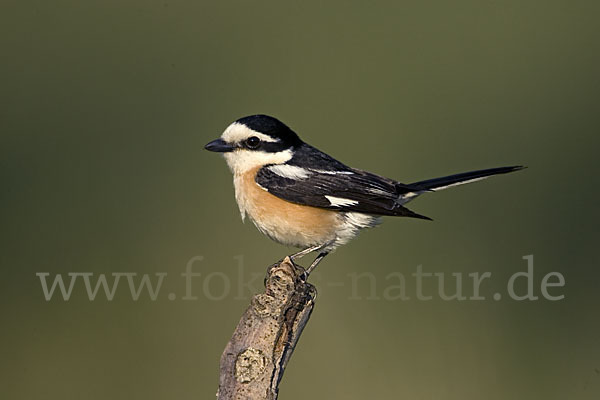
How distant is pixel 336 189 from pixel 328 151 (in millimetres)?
2309

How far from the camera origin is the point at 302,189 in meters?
4.55

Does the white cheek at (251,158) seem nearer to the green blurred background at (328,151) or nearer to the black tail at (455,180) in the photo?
the black tail at (455,180)

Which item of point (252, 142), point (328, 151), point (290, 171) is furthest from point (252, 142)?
point (328, 151)

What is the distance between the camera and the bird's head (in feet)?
15.5

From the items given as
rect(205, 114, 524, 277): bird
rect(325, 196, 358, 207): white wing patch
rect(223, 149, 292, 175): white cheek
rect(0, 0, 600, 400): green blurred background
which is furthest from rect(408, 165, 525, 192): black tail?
rect(0, 0, 600, 400): green blurred background

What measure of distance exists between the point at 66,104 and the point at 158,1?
1392mm

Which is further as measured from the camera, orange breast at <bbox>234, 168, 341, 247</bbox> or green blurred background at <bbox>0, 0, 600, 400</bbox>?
green blurred background at <bbox>0, 0, 600, 400</bbox>

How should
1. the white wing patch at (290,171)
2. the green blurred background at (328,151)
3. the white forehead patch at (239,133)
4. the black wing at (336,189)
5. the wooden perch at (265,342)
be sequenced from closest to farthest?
the wooden perch at (265,342)
the black wing at (336,189)
the white wing patch at (290,171)
the white forehead patch at (239,133)
the green blurred background at (328,151)

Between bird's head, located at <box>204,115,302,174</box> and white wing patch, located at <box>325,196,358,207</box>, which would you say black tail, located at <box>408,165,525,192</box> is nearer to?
white wing patch, located at <box>325,196,358,207</box>

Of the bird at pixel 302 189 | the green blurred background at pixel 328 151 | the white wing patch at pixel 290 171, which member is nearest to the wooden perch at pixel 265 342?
the bird at pixel 302 189

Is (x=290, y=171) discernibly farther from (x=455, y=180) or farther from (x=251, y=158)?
(x=455, y=180)

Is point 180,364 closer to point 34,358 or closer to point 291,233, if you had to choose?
point 34,358

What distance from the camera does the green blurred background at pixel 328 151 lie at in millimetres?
5531

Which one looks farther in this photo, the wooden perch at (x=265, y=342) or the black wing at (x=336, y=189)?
the black wing at (x=336, y=189)
